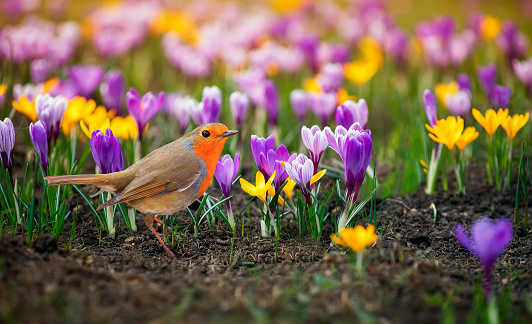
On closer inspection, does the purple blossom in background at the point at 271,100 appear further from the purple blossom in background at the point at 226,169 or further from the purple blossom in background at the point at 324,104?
the purple blossom in background at the point at 226,169

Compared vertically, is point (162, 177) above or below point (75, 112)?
below

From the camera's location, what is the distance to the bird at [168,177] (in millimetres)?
2365

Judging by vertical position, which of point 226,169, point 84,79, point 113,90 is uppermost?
point 84,79

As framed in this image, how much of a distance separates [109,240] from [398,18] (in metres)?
6.90

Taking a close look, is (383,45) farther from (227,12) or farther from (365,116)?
(365,116)

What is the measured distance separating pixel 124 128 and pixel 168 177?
3.14ft

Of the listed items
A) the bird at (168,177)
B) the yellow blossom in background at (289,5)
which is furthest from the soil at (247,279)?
the yellow blossom in background at (289,5)

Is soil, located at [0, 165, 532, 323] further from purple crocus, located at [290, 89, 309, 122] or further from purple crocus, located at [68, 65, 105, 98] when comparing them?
purple crocus, located at [68, 65, 105, 98]

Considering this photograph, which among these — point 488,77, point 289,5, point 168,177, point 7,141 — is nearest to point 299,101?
point 488,77

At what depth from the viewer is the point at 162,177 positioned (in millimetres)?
2391

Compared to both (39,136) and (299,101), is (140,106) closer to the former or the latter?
(39,136)

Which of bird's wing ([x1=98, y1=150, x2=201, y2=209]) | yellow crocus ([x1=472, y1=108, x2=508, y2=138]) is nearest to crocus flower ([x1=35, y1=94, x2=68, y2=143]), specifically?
bird's wing ([x1=98, y1=150, x2=201, y2=209])

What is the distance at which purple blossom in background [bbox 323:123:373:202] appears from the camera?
229 cm

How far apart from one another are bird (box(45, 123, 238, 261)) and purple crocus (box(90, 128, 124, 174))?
0.15 meters
